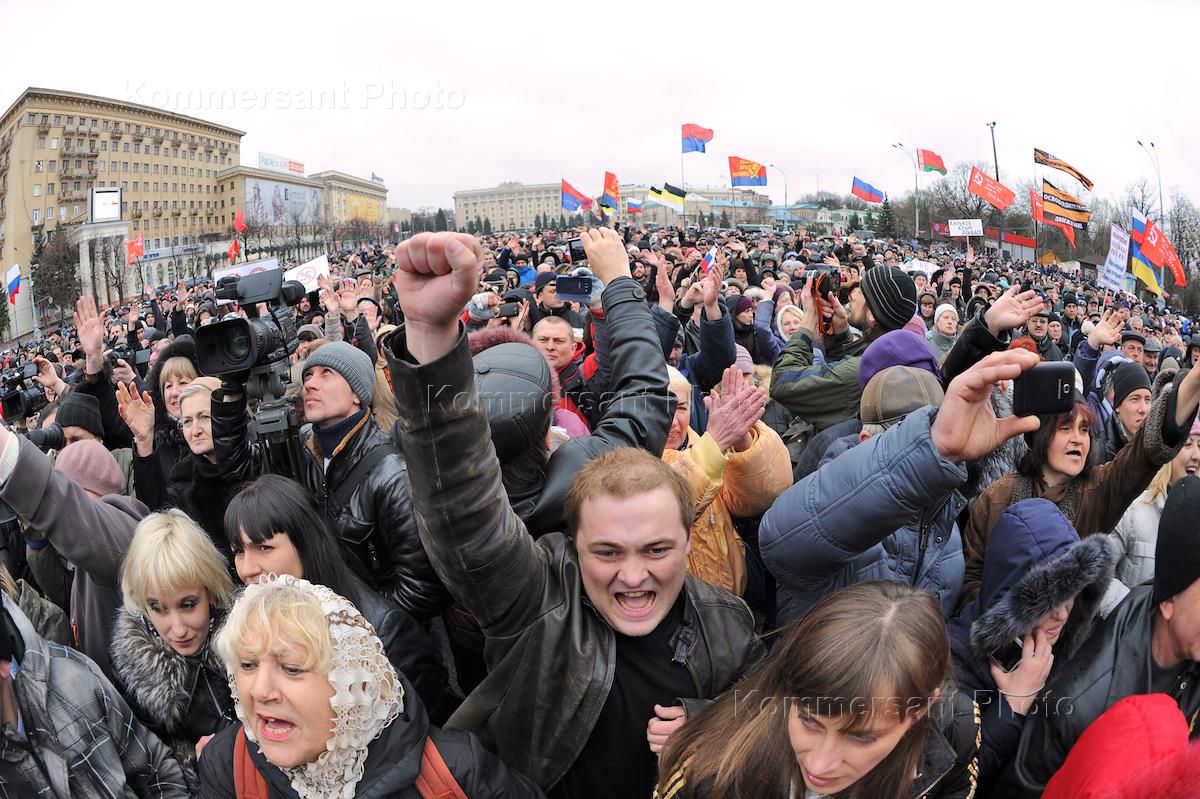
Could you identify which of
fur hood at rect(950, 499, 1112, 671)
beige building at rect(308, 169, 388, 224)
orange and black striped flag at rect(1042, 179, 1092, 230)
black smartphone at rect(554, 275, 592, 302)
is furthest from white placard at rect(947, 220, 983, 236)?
beige building at rect(308, 169, 388, 224)

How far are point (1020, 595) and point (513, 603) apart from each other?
141 cm

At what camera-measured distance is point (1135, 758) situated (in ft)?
5.04

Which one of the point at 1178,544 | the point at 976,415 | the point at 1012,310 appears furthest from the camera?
the point at 1012,310

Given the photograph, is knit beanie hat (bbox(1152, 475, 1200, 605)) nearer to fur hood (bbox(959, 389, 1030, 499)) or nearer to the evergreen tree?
fur hood (bbox(959, 389, 1030, 499))

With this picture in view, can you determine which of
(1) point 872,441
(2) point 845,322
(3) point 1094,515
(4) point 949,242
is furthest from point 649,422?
(4) point 949,242

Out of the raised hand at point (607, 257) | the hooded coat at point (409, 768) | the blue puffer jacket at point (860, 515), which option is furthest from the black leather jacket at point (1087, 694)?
the raised hand at point (607, 257)

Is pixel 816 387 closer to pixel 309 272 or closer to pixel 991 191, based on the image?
pixel 309 272

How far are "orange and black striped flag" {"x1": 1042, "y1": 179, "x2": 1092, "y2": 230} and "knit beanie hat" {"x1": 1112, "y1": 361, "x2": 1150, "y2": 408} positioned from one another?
17.5 metres

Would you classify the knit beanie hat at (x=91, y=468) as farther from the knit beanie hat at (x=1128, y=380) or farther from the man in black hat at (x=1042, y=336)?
the man in black hat at (x=1042, y=336)

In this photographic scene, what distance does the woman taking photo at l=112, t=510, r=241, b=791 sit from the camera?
8.13ft

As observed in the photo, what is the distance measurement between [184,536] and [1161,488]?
11.8ft

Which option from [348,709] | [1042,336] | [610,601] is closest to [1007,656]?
[610,601]

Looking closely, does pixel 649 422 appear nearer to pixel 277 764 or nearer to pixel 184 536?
pixel 277 764

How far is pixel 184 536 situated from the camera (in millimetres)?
2633
